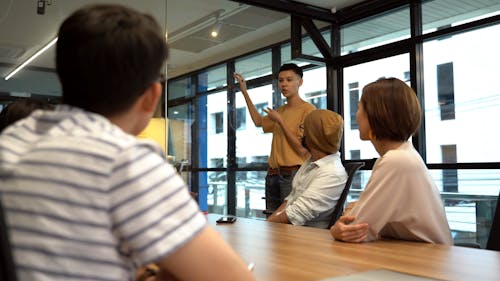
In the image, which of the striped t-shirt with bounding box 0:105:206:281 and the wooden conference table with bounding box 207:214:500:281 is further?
the wooden conference table with bounding box 207:214:500:281

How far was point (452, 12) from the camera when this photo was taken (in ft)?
13.1

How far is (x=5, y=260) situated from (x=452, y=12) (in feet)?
13.8

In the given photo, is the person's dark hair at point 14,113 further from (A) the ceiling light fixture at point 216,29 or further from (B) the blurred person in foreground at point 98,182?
(A) the ceiling light fixture at point 216,29

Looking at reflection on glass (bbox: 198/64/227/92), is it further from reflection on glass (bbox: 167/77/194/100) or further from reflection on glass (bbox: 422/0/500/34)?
reflection on glass (bbox: 422/0/500/34)

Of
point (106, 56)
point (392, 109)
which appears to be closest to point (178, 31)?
point (392, 109)

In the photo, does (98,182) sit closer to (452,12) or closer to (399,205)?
(399,205)

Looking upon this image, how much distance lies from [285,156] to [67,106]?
3.12m

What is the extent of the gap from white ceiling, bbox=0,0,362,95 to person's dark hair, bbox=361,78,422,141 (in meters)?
2.05

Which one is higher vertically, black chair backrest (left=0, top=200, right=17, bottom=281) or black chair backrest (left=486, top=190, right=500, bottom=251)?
black chair backrest (left=0, top=200, right=17, bottom=281)

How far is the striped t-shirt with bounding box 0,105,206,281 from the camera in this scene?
0.55 metres

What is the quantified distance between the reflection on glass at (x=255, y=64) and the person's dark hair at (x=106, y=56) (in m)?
4.54

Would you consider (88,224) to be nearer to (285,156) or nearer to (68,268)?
(68,268)

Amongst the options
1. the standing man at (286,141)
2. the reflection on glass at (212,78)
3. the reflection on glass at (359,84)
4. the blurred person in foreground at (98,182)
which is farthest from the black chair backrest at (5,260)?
the reflection on glass at (212,78)

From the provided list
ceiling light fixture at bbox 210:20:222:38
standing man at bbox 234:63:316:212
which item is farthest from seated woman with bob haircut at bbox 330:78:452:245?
ceiling light fixture at bbox 210:20:222:38
